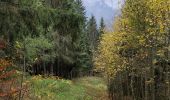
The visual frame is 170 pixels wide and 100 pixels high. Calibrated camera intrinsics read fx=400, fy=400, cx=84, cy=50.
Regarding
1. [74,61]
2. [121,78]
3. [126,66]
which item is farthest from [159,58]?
[74,61]

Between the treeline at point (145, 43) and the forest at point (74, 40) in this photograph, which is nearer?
the forest at point (74, 40)

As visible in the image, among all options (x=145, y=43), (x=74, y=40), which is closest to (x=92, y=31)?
(x=74, y=40)

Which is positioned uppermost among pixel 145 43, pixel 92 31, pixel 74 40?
pixel 92 31

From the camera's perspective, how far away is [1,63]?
15383 mm

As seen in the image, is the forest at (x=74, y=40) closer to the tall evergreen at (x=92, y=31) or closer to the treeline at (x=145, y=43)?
the treeline at (x=145, y=43)

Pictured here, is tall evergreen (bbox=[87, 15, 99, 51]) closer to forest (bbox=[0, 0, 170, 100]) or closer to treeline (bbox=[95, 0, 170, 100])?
forest (bbox=[0, 0, 170, 100])

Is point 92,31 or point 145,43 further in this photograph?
point 92,31

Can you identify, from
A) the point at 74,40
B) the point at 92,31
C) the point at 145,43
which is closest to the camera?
the point at 145,43

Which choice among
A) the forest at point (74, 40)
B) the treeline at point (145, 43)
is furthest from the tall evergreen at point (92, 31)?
the treeline at point (145, 43)

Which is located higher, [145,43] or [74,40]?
[74,40]

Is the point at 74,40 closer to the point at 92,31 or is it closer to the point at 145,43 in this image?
the point at 145,43

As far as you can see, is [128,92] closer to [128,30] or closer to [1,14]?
[128,30]

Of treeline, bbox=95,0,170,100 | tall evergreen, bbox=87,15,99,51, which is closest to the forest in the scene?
treeline, bbox=95,0,170,100

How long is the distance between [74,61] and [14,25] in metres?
43.6
